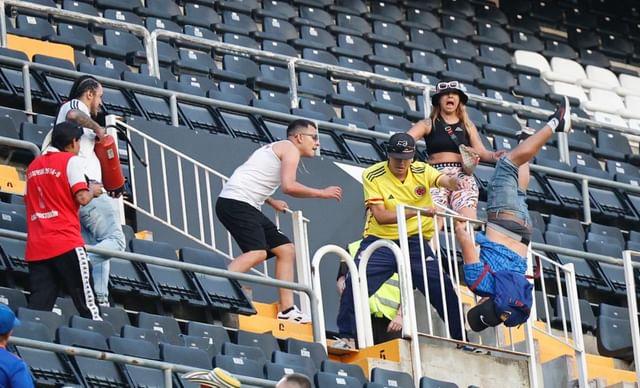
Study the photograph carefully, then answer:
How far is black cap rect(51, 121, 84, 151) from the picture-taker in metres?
11.0

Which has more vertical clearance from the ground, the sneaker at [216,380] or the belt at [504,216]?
the belt at [504,216]

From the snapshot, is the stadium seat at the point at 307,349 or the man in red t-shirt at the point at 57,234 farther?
the stadium seat at the point at 307,349

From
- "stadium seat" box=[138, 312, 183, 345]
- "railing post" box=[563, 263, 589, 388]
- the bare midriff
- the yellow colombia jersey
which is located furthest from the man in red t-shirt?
"railing post" box=[563, 263, 589, 388]

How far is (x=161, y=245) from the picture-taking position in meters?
11.7

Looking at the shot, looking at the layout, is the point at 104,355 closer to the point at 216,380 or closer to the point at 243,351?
the point at 243,351

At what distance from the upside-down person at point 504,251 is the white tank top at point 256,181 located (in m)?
1.23

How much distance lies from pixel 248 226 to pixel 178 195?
1107 millimetres

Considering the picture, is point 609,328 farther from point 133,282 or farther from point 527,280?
point 133,282

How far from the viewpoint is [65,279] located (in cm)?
1046

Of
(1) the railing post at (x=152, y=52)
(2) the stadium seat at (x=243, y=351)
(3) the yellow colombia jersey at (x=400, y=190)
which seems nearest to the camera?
(2) the stadium seat at (x=243, y=351)

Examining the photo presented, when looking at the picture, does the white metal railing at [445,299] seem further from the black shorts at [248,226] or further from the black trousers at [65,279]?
the black trousers at [65,279]

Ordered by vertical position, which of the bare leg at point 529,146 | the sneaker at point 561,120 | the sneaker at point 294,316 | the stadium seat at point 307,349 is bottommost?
the stadium seat at point 307,349

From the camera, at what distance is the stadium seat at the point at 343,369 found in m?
10.8

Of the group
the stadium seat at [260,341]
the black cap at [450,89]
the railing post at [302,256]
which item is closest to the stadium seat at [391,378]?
the stadium seat at [260,341]
